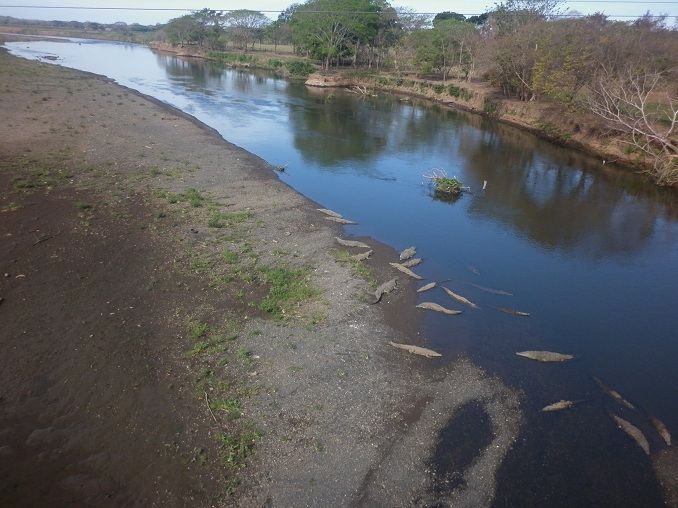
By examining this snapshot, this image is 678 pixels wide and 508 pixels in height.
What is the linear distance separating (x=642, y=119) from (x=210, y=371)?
117ft

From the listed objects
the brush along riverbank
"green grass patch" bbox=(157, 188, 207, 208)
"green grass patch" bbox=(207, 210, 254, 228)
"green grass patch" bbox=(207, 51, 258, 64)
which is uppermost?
"green grass patch" bbox=(207, 51, 258, 64)

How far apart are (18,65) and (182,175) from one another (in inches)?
1885

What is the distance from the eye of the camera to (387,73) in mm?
76562

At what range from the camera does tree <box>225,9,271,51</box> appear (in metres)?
114

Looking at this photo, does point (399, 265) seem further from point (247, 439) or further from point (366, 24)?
point (366, 24)

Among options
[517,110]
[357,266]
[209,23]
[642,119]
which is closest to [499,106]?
[517,110]

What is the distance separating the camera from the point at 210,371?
1089 centimetres

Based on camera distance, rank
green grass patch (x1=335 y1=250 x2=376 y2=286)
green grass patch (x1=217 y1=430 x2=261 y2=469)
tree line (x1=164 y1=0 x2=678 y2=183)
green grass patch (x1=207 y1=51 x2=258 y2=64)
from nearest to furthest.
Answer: green grass patch (x1=217 y1=430 x2=261 y2=469), green grass patch (x1=335 y1=250 x2=376 y2=286), tree line (x1=164 y1=0 x2=678 y2=183), green grass patch (x1=207 y1=51 x2=258 y2=64)

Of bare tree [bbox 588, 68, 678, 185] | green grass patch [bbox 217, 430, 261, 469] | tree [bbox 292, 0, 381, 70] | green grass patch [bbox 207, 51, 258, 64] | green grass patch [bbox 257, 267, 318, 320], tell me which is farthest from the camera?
green grass patch [bbox 207, 51, 258, 64]

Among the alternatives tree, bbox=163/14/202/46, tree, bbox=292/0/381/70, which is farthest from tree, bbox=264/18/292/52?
tree, bbox=292/0/381/70

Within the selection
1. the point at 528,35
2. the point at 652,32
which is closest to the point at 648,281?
the point at 652,32

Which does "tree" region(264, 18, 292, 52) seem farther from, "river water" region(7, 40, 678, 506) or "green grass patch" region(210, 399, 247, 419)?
"green grass patch" region(210, 399, 247, 419)

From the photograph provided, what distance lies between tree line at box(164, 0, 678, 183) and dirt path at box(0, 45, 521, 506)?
27.1 metres

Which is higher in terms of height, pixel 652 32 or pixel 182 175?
pixel 652 32
